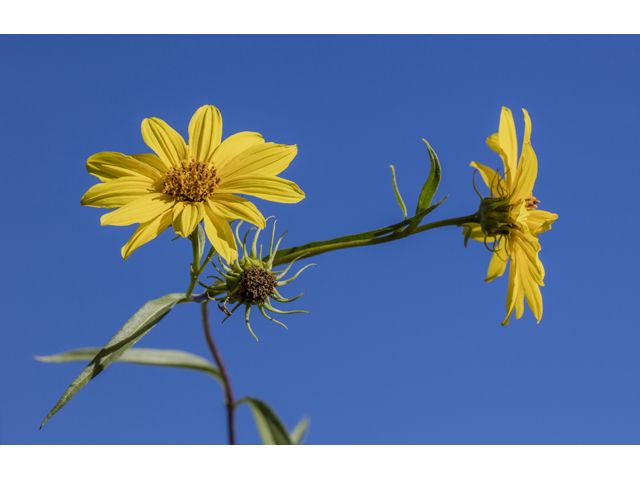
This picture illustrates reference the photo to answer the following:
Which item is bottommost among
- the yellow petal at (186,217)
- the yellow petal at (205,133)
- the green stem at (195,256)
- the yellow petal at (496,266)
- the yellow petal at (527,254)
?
the green stem at (195,256)

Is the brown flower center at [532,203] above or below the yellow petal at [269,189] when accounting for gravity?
above

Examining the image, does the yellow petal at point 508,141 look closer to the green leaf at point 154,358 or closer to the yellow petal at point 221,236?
the yellow petal at point 221,236

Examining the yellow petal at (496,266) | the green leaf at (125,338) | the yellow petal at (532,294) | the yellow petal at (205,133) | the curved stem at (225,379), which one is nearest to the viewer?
the green leaf at (125,338)

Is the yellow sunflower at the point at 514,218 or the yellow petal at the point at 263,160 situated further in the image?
the yellow sunflower at the point at 514,218

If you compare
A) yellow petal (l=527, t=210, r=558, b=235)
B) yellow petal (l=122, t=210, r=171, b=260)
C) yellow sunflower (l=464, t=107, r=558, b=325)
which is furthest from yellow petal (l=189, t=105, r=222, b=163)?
yellow petal (l=527, t=210, r=558, b=235)

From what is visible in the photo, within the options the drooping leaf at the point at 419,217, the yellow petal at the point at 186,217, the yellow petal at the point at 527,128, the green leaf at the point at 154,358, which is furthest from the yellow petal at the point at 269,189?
the green leaf at the point at 154,358

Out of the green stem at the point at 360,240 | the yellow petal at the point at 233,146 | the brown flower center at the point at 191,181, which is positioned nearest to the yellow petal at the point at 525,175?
the green stem at the point at 360,240

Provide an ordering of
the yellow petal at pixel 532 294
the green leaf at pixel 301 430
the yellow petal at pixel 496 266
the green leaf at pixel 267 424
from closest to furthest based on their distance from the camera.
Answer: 1. the yellow petal at pixel 532 294
2. the yellow petal at pixel 496 266
3. the green leaf at pixel 267 424
4. the green leaf at pixel 301 430
